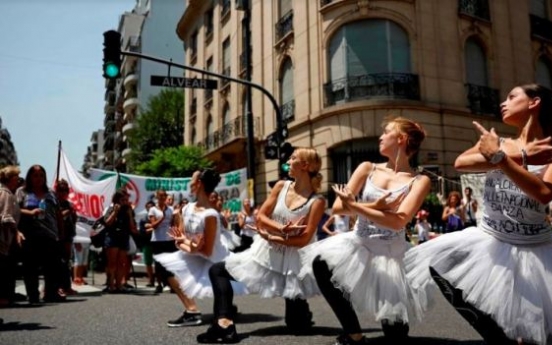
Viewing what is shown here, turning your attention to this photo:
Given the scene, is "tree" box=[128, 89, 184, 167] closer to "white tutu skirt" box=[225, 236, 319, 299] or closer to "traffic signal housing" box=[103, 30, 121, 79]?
"traffic signal housing" box=[103, 30, 121, 79]

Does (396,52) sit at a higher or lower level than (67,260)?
higher

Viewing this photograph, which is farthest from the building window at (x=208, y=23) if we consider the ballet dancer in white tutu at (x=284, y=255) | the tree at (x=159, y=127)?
the ballet dancer in white tutu at (x=284, y=255)

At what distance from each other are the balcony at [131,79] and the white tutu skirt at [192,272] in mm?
49612

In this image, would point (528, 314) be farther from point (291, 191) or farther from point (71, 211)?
point (71, 211)

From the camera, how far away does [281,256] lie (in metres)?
4.66

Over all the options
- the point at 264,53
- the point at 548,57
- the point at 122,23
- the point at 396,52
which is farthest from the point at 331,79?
the point at 122,23

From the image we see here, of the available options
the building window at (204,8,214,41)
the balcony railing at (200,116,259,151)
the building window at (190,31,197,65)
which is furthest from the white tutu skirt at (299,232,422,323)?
the building window at (190,31,197,65)

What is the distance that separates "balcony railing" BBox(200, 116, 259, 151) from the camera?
25.8 meters

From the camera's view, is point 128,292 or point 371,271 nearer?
point 371,271

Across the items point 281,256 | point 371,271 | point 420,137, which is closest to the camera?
point 371,271

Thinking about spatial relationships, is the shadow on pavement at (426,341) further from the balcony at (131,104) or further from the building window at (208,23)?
the balcony at (131,104)

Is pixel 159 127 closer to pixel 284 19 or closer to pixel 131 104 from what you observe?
pixel 131 104

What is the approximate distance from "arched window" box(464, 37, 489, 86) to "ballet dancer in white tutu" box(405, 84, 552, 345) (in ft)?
63.1

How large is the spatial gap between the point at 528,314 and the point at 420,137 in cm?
179
